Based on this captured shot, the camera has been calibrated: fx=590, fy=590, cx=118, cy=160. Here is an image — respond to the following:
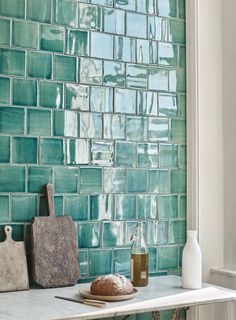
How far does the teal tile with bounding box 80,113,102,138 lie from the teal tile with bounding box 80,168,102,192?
16cm

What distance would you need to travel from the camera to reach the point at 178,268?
288 centimetres

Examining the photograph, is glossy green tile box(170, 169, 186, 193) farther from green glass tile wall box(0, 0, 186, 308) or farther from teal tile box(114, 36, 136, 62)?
teal tile box(114, 36, 136, 62)

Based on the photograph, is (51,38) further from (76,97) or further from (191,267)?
(191,267)

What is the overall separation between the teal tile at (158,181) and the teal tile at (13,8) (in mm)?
941

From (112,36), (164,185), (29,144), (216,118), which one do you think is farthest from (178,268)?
(112,36)

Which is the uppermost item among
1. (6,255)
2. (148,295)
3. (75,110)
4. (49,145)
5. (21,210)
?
(75,110)

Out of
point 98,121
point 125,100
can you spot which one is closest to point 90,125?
point 98,121

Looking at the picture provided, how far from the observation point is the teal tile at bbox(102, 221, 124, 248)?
2668 millimetres

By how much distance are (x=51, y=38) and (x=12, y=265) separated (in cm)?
98

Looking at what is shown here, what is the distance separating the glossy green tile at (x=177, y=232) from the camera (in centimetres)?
287

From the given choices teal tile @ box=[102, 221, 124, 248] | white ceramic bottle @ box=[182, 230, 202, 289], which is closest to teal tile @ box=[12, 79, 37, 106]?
teal tile @ box=[102, 221, 124, 248]

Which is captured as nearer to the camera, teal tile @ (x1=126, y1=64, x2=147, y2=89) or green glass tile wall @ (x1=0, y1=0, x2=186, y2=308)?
green glass tile wall @ (x1=0, y1=0, x2=186, y2=308)

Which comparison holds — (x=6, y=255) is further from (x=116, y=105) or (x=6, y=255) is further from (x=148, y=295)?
(x=116, y=105)

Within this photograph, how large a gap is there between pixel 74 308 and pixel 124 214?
2.36ft
